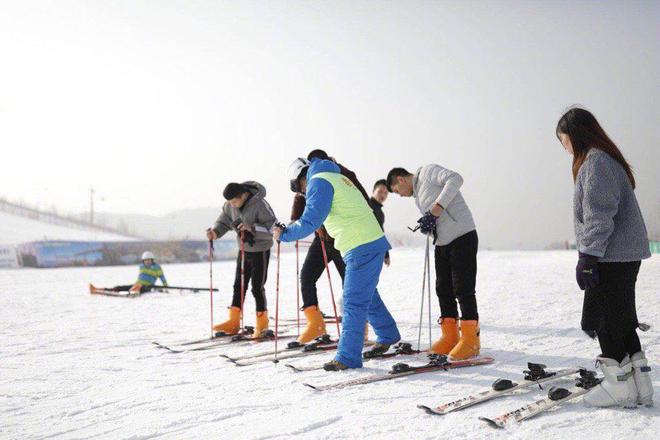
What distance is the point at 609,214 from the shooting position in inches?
118

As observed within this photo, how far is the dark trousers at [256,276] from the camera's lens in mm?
6316

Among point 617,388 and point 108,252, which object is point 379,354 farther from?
point 108,252

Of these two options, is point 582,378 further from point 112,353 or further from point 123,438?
point 112,353

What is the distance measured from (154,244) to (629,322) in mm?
29109

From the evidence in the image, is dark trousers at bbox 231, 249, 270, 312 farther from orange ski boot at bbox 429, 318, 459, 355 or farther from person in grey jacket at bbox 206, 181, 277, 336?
orange ski boot at bbox 429, 318, 459, 355

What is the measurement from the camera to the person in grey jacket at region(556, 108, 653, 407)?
3.02 meters

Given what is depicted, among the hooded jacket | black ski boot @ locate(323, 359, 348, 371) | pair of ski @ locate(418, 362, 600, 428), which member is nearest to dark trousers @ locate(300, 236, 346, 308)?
the hooded jacket

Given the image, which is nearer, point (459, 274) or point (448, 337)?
point (459, 274)

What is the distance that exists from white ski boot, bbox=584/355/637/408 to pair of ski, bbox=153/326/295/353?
3820 mm

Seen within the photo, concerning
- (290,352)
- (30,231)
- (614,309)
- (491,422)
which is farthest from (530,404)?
(30,231)

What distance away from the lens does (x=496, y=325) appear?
6695 mm

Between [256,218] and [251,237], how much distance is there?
0.27m

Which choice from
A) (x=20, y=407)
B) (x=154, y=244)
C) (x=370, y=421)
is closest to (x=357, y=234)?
(x=370, y=421)

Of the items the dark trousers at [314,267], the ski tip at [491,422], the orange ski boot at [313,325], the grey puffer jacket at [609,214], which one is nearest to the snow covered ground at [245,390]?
the ski tip at [491,422]
